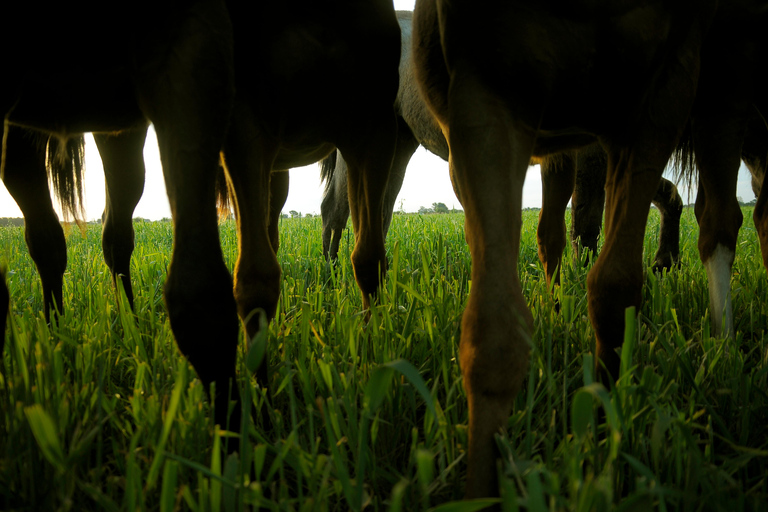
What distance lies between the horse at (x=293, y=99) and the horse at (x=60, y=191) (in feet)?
3.88

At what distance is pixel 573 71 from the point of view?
1202mm

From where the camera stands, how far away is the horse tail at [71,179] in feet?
10.4

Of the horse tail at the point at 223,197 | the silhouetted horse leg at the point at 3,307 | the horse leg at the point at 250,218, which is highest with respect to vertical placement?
the horse tail at the point at 223,197

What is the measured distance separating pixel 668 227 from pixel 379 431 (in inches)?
157

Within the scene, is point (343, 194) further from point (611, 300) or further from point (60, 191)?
point (611, 300)

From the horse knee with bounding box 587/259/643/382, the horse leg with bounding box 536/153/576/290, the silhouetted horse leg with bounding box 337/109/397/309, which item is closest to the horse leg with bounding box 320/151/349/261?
the horse leg with bounding box 536/153/576/290

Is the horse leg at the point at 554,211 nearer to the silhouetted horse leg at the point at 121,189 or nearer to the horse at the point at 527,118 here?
the horse at the point at 527,118

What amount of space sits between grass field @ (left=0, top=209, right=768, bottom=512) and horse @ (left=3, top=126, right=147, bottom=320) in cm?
68

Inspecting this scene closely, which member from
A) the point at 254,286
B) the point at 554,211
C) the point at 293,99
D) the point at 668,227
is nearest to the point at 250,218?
the point at 254,286

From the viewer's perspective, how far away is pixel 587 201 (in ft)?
12.8

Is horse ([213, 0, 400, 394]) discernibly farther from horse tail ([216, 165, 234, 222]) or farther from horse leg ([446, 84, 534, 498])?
horse tail ([216, 165, 234, 222])

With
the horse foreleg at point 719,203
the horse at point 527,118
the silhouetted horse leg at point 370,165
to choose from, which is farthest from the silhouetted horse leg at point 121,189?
the horse foreleg at point 719,203

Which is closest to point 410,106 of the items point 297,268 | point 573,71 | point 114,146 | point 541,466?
point 297,268

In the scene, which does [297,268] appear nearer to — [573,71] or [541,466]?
[573,71]
